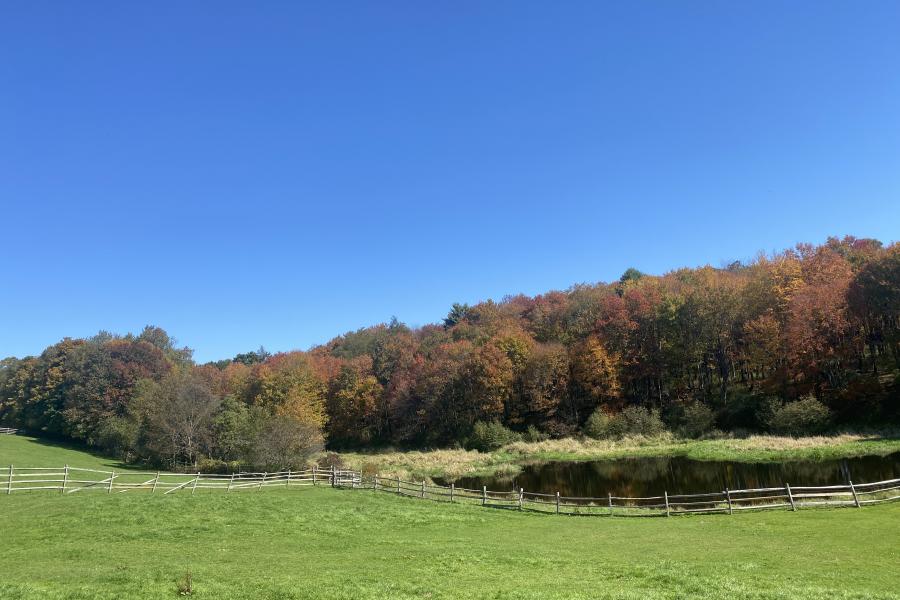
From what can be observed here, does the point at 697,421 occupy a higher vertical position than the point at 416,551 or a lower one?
higher

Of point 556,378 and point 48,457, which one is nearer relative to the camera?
point 48,457

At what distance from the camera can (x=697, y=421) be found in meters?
59.6

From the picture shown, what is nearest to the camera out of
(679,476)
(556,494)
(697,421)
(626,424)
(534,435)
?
(556,494)

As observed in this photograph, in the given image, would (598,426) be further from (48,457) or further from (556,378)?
(48,457)

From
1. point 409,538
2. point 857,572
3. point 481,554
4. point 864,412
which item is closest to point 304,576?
point 481,554

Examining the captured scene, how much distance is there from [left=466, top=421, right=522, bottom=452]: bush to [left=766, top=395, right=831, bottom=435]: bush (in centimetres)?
2963

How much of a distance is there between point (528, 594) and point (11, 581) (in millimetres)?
12732

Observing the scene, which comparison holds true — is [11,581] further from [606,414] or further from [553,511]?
[606,414]

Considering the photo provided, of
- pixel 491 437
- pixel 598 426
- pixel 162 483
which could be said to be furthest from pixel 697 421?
pixel 162 483

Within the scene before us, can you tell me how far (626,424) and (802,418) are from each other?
1852 centimetres

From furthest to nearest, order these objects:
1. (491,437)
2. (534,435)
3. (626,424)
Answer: (534,435)
(491,437)
(626,424)

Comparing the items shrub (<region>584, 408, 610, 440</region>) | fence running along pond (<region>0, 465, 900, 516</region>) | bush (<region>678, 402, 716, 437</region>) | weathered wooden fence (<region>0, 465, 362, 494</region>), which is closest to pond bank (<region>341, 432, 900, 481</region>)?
shrub (<region>584, 408, 610, 440</region>)

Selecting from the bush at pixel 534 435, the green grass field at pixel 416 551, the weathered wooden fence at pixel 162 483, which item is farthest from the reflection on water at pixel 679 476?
the bush at pixel 534 435

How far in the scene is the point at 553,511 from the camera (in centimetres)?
2902
